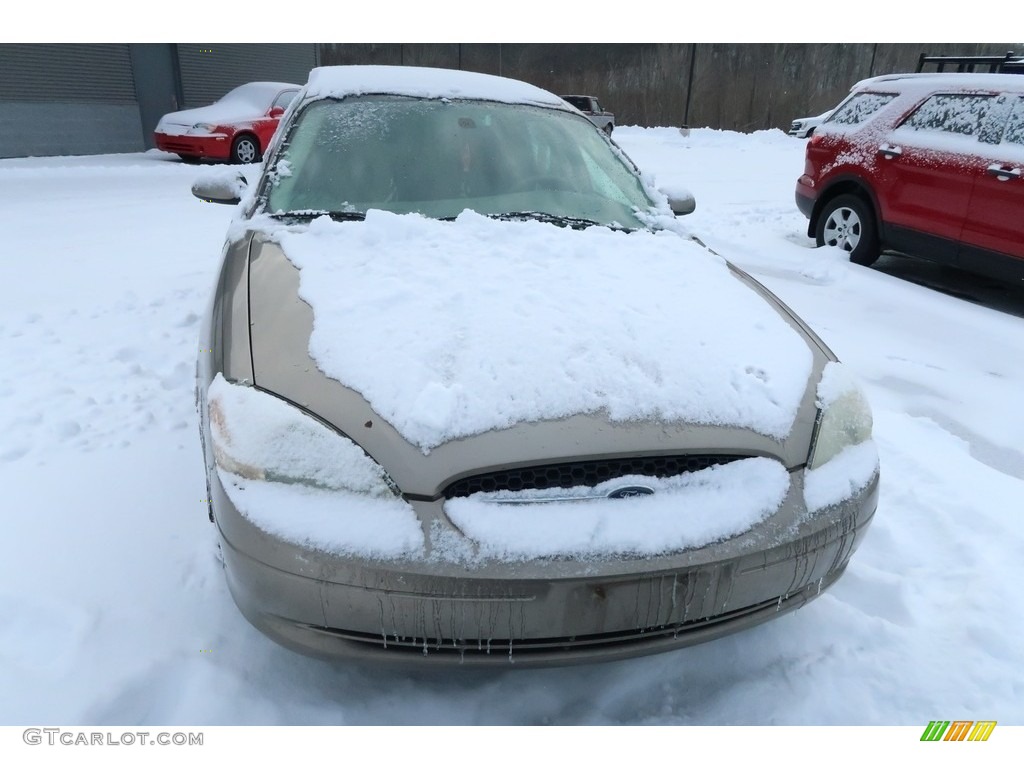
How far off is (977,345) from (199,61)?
1513 cm

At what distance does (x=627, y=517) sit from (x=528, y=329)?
0.59 meters

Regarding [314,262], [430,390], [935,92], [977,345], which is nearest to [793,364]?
[430,390]

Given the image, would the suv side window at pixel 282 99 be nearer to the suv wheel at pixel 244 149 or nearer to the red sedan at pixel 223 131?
the red sedan at pixel 223 131

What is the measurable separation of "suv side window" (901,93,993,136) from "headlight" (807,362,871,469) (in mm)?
4682

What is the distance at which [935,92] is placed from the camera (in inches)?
221

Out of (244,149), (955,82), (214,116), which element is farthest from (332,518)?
(214,116)

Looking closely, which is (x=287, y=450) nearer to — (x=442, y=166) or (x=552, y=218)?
(x=552, y=218)

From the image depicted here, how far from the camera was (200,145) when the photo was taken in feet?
35.6

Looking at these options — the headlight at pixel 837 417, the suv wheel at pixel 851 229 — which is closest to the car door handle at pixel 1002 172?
the suv wheel at pixel 851 229

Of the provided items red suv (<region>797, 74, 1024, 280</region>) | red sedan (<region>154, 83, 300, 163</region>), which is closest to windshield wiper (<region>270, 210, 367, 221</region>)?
red suv (<region>797, 74, 1024, 280</region>)

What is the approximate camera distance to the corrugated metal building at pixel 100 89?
38.7ft

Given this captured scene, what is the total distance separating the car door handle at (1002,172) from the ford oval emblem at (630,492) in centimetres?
496
